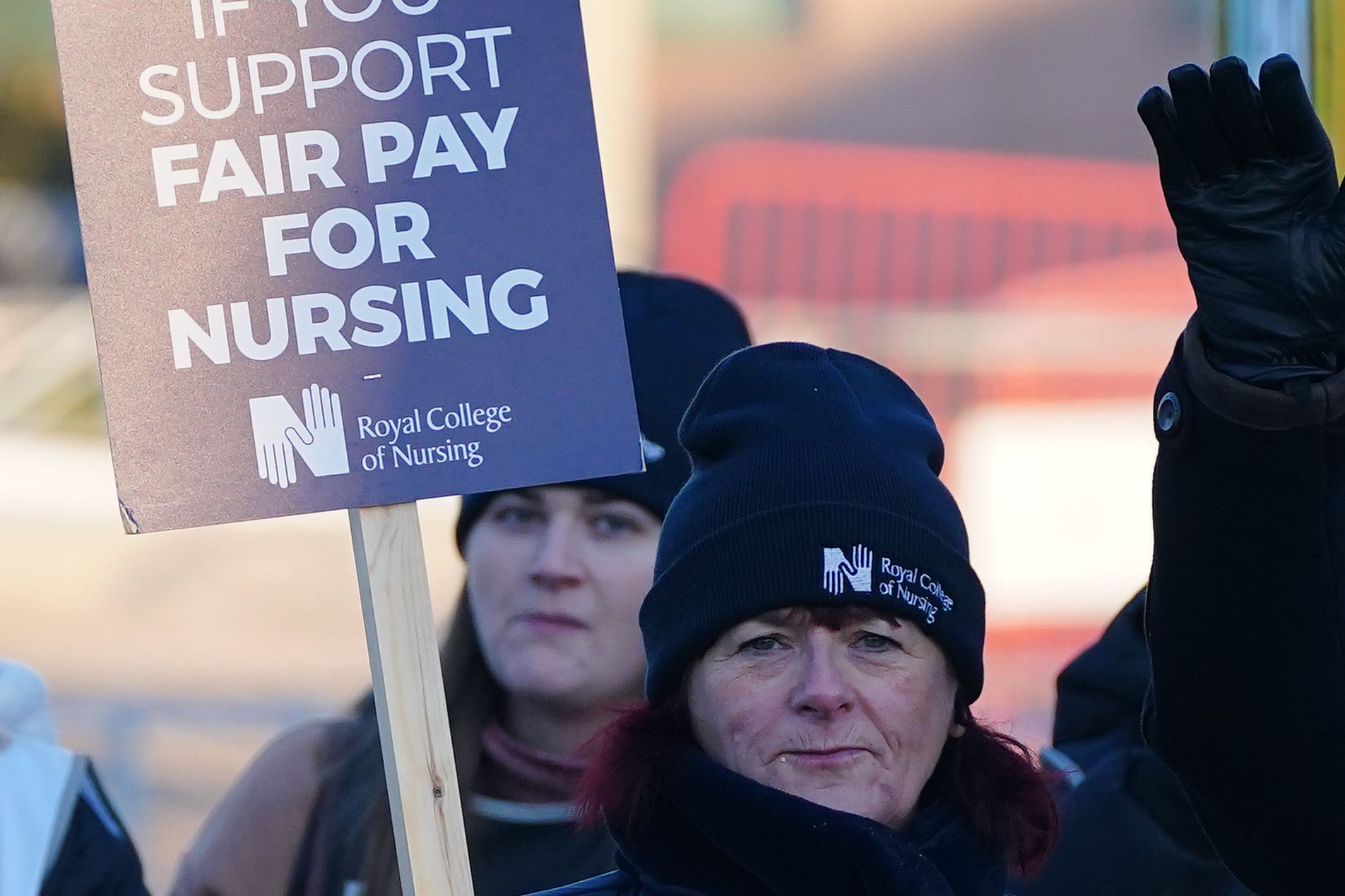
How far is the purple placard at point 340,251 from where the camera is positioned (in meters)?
2.17

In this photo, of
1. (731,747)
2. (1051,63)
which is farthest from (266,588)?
(731,747)

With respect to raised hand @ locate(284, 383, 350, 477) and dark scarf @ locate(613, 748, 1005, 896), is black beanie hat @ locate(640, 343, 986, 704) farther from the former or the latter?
raised hand @ locate(284, 383, 350, 477)

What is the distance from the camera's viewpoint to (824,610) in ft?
7.50

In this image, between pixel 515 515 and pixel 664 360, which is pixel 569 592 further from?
pixel 664 360

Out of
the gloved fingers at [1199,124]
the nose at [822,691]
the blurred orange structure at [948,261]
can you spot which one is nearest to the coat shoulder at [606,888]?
the nose at [822,691]

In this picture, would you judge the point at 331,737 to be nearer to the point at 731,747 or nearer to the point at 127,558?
the point at 731,747

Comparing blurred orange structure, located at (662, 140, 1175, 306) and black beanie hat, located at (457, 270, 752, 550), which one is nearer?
black beanie hat, located at (457, 270, 752, 550)

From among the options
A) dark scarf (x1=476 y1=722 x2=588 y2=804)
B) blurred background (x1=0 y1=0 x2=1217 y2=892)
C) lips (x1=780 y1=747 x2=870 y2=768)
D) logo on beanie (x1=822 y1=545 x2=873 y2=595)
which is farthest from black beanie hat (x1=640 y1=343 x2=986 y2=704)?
blurred background (x1=0 y1=0 x2=1217 y2=892)

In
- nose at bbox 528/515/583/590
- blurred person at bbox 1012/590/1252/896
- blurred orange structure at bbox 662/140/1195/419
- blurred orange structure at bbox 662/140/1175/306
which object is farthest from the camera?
blurred orange structure at bbox 662/140/1175/306

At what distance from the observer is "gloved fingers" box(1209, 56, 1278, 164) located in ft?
6.14

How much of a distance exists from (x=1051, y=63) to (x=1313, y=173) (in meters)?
7.12

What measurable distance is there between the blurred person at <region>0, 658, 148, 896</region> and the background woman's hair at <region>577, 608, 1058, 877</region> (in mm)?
1116

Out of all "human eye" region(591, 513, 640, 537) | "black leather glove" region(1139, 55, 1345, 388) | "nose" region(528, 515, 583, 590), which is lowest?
"nose" region(528, 515, 583, 590)

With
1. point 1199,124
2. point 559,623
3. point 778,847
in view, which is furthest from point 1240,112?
point 559,623
